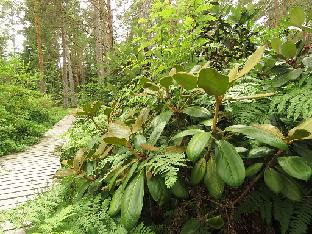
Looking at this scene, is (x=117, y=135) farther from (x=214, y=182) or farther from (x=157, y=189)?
(x=214, y=182)

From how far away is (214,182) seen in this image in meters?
1.58

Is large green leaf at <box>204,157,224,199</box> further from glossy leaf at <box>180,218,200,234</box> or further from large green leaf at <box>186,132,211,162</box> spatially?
glossy leaf at <box>180,218,200,234</box>

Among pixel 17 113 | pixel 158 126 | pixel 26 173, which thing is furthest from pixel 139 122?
pixel 17 113

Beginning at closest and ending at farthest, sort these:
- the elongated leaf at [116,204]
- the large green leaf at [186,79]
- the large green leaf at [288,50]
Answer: the large green leaf at [186,79] → the elongated leaf at [116,204] → the large green leaf at [288,50]

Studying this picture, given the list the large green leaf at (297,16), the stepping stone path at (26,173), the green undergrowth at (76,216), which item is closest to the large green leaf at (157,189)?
the green undergrowth at (76,216)

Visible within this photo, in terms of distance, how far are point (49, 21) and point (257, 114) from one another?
74.3ft

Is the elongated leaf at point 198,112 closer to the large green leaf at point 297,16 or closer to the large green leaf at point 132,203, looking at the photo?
the large green leaf at point 132,203

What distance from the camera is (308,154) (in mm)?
1588

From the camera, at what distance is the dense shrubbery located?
26.3 feet

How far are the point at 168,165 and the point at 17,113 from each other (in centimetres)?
997

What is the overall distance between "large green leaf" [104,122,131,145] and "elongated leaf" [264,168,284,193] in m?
0.76

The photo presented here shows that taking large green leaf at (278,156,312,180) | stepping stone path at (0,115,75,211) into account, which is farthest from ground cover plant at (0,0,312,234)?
stepping stone path at (0,115,75,211)

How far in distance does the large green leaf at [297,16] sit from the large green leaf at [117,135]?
127 centimetres

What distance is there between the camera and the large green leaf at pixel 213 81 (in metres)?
1.39
